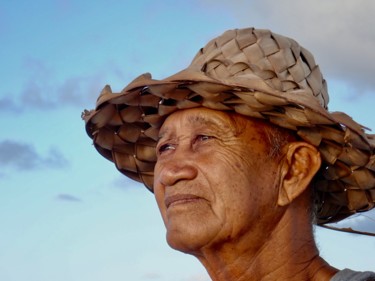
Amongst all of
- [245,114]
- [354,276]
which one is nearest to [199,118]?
[245,114]

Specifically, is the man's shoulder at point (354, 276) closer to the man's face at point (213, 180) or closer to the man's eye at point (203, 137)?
the man's face at point (213, 180)

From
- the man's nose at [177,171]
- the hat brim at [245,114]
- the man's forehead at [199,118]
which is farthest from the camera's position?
the man's forehead at [199,118]

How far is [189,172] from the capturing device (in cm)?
416

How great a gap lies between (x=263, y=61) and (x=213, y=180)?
23.5 inches

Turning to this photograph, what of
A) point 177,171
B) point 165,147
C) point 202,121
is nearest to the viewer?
point 177,171

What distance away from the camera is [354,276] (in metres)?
4.12

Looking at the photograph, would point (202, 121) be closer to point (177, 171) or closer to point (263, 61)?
point (177, 171)

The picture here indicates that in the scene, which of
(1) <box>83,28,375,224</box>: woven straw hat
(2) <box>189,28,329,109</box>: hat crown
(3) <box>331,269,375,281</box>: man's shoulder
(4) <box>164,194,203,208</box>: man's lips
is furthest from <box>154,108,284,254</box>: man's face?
(3) <box>331,269,375,281</box>: man's shoulder

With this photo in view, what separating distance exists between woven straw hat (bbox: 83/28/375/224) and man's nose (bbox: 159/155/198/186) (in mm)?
269

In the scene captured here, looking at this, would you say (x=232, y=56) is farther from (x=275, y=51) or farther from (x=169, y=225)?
(x=169, y=225)

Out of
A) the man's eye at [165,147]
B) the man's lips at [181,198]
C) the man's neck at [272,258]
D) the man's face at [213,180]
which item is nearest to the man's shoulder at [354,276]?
the man's neck at [272,258]

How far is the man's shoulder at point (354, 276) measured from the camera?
4113 millimetres

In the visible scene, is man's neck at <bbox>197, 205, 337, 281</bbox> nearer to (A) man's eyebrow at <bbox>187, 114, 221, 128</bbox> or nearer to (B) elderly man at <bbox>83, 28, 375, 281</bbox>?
(B) elderly man at <bbox>83, 28, 375, 281</bbox>

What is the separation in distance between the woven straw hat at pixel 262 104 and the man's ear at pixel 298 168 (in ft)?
0.16
